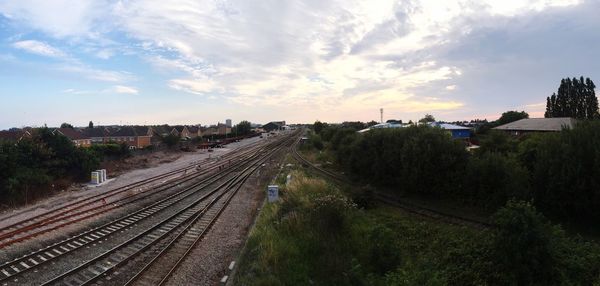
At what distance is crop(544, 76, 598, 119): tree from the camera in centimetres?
6094

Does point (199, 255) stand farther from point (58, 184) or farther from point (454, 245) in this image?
point (58, 184)

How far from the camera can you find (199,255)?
43.7 feet

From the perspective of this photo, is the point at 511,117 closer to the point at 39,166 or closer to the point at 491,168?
the point at 491,168

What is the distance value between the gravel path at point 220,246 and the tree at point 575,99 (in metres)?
61.7

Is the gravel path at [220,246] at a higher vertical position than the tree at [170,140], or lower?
lower

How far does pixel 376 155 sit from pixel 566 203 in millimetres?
13590

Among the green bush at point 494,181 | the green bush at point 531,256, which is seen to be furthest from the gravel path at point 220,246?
the green bush at point 494,181

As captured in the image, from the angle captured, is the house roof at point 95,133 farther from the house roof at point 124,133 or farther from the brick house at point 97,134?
the house roof at point 124,133

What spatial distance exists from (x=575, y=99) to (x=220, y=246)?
70.5m

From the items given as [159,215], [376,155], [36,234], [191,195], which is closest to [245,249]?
[159,215]

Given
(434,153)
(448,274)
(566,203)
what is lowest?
(448,274)

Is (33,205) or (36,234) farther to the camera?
(33,205)

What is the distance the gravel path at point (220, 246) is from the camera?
1156cm

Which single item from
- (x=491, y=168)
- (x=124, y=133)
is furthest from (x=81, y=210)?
(x=124, y=133)
